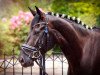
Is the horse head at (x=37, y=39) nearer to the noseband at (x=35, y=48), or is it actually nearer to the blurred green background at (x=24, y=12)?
the noseband at (x=35, y=48)

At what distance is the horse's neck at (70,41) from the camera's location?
14.5ft

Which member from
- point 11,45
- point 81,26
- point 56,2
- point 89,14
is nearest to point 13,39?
point 11,45

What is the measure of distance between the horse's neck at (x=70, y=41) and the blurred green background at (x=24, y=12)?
4.22 metres

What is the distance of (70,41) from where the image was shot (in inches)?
176

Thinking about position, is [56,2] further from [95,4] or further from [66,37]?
[66,37]

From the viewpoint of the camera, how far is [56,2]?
14938 millimetres

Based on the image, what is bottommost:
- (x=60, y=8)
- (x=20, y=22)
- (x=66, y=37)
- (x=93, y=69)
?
(x=93, y=69)

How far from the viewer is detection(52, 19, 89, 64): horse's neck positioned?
4.43 meters

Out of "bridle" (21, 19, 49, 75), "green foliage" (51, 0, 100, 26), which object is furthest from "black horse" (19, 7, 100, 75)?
"green foliage" (51, 0, 100, 26)

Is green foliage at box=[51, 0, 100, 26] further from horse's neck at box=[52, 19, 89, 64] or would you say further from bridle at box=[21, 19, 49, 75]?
bridle at box=[21, 19, 49, 75]


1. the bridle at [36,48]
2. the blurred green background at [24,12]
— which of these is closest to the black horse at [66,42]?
the bridle at [36,48]

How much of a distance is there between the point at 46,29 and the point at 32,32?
0.18 metres

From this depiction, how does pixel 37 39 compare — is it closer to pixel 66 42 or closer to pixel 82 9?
pixel 66 42

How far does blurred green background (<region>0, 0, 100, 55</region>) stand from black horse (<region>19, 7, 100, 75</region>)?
4208 mm
